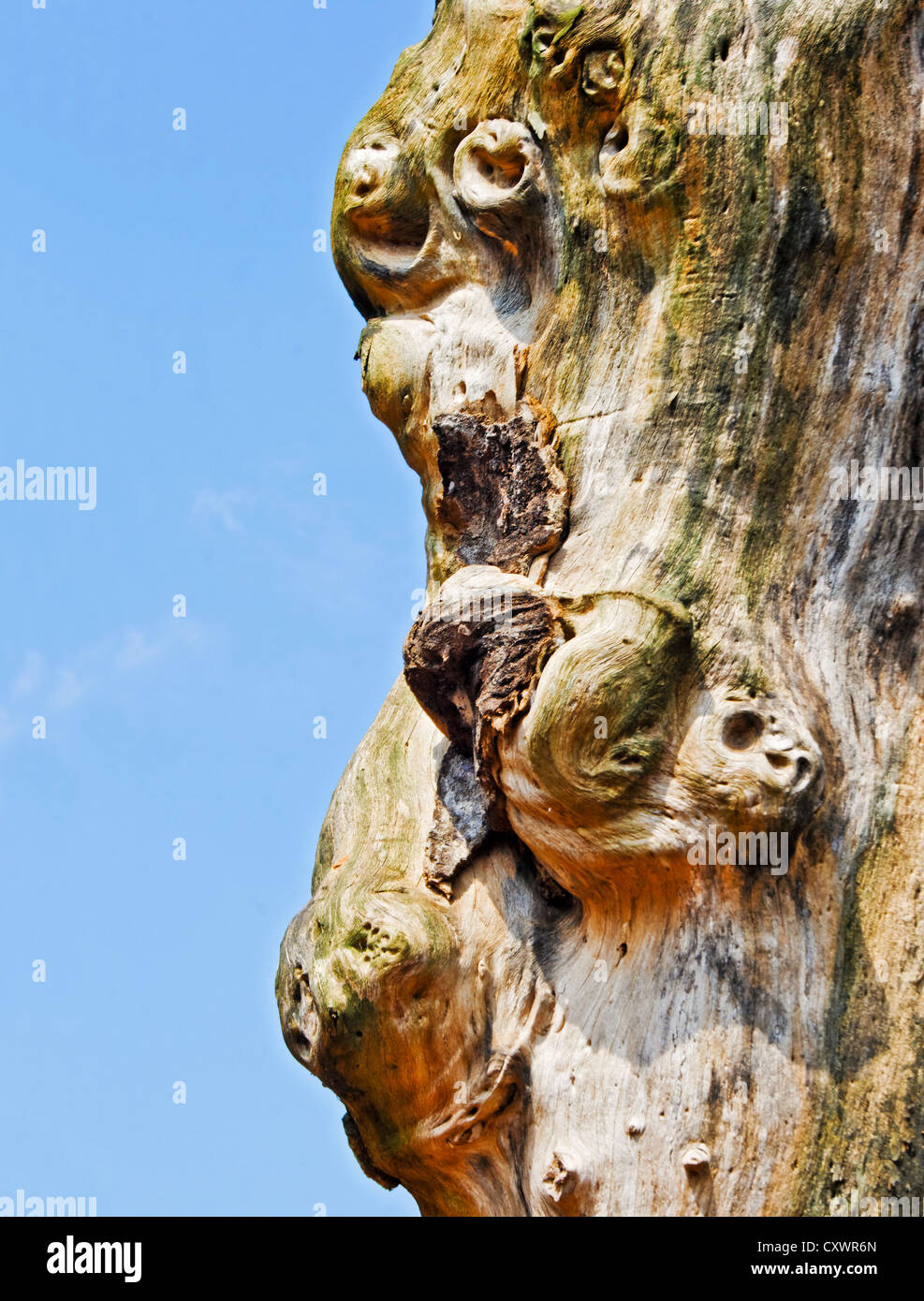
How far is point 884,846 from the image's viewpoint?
4000mm

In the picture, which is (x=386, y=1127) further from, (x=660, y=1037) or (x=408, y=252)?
(x=408, y=252)

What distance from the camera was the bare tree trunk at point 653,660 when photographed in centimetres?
387

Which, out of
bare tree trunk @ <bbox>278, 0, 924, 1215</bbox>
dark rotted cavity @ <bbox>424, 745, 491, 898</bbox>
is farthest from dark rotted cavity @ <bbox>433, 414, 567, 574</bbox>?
dark rotted cavity @ <bbox>424, 745, 491, 898</bbox>

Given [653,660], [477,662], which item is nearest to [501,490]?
[477,662]

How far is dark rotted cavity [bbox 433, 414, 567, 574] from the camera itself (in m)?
4.48

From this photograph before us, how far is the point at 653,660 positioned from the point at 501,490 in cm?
89

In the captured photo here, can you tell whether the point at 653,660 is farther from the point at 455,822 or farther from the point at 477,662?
the point at 455,822

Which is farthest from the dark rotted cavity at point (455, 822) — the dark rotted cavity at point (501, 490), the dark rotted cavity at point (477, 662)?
the dark rotted cavity at point (501, 490)

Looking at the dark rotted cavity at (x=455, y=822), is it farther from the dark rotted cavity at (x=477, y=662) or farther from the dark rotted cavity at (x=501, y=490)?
the dark rotted cavity at (x=501, y=490)

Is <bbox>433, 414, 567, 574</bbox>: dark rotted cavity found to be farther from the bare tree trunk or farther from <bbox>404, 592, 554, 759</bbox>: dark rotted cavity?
<bbox>404, 592, 554, 759</bbox>: dark rotted cavity

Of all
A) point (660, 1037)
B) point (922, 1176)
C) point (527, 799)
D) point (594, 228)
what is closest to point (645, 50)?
point (594, 228)

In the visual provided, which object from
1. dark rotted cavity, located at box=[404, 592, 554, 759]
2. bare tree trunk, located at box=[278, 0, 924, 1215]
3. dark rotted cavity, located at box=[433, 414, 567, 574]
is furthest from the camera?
dark rotted cavity, located at box=[433, 414, 567, 574]

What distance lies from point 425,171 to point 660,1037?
8.88 ft

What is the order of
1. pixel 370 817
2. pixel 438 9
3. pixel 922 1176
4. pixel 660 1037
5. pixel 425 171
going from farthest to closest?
pixel 438 9, pixel 425 171, pixel 370 817, pixel 660 1037, pixel 922 1176
